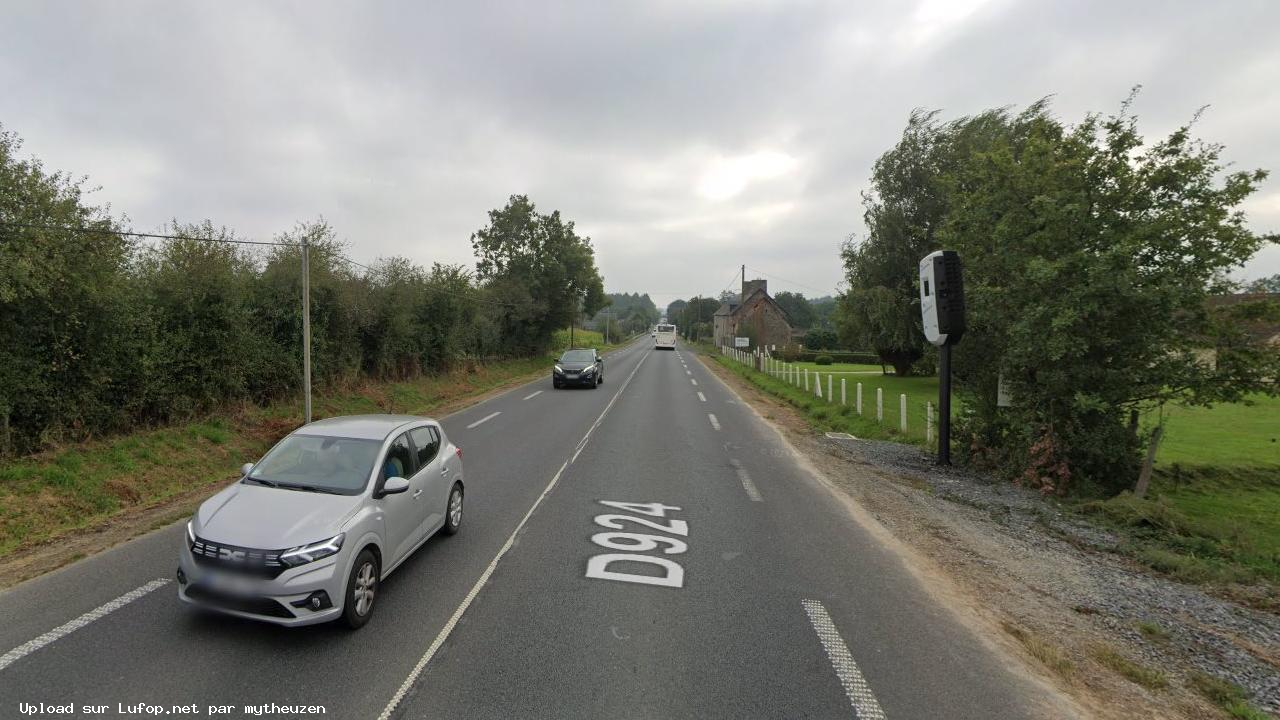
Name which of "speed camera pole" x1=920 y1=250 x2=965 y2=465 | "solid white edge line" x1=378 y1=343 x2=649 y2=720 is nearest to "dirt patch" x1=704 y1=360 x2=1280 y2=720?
"speed camera pole" x1=920 y1=250 x2=965 y2=465

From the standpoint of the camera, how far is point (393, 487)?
4.93 metres

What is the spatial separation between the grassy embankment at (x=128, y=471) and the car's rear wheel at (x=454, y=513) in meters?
3.84

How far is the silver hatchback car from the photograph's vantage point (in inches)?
157

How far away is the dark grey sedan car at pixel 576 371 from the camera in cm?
2369

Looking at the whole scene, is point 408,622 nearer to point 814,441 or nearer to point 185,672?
point 185,672

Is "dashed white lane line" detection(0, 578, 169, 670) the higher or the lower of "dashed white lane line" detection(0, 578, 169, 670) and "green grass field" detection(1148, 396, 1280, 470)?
the higher

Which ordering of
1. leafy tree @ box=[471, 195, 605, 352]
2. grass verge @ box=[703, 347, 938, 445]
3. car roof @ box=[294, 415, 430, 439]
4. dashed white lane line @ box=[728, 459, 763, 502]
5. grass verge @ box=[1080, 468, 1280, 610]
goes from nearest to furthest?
car roof @ box=[294, 415, 430, 439], grass verge @ box=[1080, 468, 1280, 610], dashed white lane line @ box=[728, 459, 763, 502], grass verge @ box=[703, 347, 938, 445], leafy tree @ box=[471, 195, 605, 352]

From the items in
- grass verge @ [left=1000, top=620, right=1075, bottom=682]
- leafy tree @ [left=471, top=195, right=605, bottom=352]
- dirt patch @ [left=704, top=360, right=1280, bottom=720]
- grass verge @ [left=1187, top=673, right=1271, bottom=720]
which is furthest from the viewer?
leafy tree @ [left=471, top=195, right=605, bottom=352]

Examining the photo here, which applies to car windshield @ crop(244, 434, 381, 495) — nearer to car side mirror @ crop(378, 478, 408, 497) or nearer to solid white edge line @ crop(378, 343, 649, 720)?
car side mirror @ crop(378, 478, 408, 497)

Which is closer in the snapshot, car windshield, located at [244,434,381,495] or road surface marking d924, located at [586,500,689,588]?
car windshield, located at [244,434,381,495]

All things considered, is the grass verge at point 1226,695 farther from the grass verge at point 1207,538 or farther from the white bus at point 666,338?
the white bus at point 666,338

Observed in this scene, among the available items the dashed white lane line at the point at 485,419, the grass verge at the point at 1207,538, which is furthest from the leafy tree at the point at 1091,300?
the dashed white lane line at the point at 485,419

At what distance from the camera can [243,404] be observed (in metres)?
12.7

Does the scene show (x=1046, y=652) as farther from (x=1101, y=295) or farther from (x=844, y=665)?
(x=1101, y=295)
